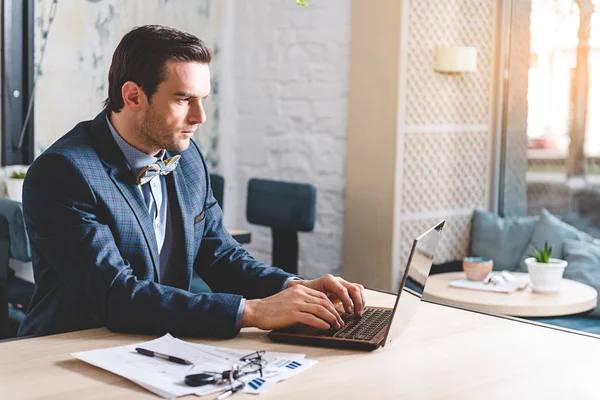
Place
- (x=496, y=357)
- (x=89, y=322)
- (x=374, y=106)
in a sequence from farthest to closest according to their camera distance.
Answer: (x=374, y=106)
(x=89, y=322)
(x=496, y=357)

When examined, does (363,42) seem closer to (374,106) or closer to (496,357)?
(374,106)

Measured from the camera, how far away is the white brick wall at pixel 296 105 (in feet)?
14.6

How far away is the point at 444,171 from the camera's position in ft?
14.7

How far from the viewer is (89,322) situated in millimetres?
2031

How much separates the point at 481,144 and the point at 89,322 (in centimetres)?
305

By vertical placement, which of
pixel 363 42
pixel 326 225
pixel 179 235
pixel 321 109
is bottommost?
pixel 326 225

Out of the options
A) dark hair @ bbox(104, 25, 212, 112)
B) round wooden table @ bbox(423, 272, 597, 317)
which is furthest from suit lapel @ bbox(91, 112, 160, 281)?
round wooden table @ bbox(423, 272, 597, 317)

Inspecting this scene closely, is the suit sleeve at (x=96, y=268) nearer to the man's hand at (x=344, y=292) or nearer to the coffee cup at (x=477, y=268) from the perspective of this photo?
the man's hand at (x=344, y=292)

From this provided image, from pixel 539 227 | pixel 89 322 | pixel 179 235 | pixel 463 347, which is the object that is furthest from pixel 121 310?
pixel 539 227

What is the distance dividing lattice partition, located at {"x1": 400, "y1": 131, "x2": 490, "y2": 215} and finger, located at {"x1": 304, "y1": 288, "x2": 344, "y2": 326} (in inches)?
94.8

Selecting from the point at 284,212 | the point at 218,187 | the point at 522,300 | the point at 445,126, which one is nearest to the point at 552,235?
the point at 445,126

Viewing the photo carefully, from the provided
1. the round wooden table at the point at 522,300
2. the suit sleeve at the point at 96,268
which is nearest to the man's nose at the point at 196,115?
the suit sleeve at the point at 96,268

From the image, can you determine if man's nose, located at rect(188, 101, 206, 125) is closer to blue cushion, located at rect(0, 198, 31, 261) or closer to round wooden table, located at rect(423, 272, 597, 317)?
round wooden table, located at rect(423, 272, 597, 317)

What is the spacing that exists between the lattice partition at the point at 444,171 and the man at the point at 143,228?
6.84ft
